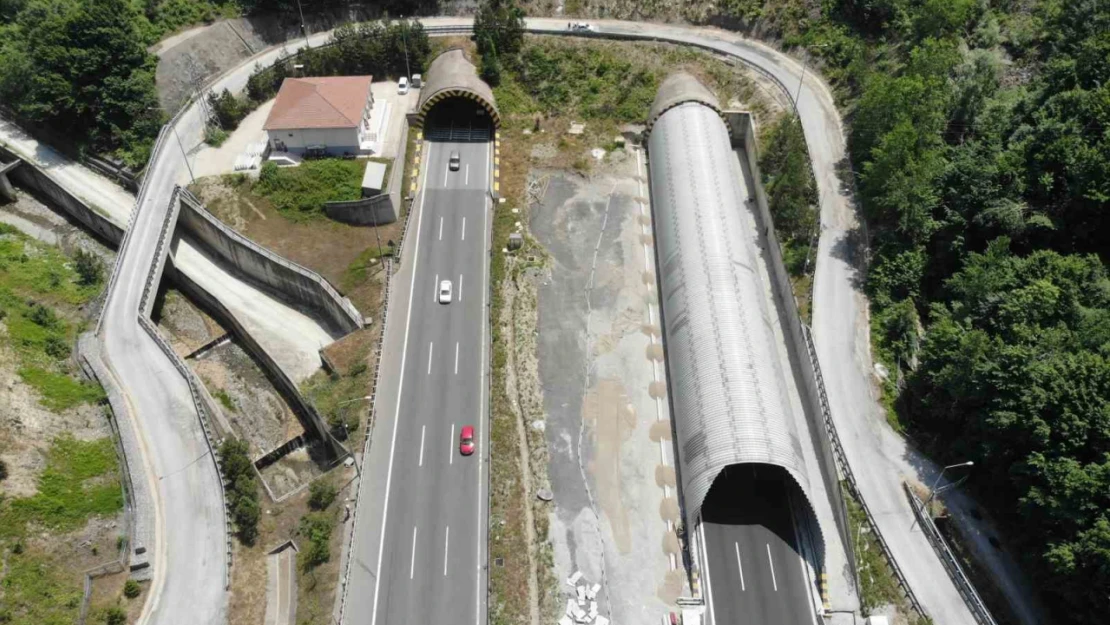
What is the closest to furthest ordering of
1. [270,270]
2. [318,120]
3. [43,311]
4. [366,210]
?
[43,311]
[270,270]
[366,210]
[318,120]

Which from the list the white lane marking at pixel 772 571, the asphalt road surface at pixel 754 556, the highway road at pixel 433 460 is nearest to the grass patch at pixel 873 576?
the asphalt road surface at pixel 754 556

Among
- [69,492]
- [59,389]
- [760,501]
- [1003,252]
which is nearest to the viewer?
[760,501]

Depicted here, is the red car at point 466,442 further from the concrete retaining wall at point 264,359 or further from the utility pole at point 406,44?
the utility pole at point 406,44

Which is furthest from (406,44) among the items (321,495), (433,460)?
(321,495)

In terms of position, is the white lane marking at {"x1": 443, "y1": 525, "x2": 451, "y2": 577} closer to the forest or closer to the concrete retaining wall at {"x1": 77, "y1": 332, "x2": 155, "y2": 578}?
the concrete retaining wall at {"x1": 77, "y1": 332, "x2": 155, "y2": 578}

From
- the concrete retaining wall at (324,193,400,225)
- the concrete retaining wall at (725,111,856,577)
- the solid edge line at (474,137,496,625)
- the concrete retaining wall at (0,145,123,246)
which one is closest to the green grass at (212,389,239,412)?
the concrete retaining wall at (324,193,400,225)

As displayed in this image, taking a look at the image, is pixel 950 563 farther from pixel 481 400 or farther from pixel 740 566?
pixel 481 400
